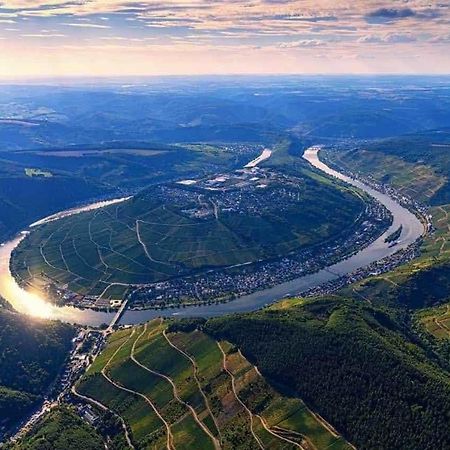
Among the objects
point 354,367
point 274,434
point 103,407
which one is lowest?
point 103,407

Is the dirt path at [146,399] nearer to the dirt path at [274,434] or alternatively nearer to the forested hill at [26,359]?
the forested hill at [26,359]

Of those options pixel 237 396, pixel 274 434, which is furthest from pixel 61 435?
pixel 274 434

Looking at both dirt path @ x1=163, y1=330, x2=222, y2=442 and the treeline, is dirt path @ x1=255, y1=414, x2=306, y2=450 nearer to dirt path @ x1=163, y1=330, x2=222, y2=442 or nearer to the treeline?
dirt path @ x1=163, y1=330, x2=222, y2=442

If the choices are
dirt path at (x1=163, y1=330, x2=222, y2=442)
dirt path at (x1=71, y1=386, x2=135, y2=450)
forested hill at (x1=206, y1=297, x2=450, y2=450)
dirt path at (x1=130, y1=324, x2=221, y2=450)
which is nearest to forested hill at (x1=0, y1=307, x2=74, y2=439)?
dirt path at (x1=71, y1=386, x2=135, y2=450)

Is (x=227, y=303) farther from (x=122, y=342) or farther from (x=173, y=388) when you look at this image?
(x=173, y=388)

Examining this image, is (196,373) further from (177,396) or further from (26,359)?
(26,359)

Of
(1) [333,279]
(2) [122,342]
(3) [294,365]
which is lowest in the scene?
(1) [333,279]

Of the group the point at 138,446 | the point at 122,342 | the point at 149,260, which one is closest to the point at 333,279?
the point at 149,260
